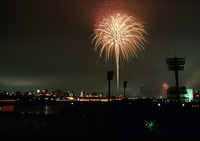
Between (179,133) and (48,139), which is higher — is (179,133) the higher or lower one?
the lower one

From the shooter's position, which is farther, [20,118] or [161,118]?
[20,118]

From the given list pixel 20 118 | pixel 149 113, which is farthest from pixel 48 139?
pixel 20 118

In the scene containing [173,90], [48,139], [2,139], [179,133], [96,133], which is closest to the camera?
[2,139]

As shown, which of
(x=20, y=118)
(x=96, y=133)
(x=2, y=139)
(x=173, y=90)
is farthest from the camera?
(x=173, y=90)

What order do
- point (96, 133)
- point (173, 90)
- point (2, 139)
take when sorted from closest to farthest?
1. point (2, 139)
2. point (96, 133)
3. point (173, 90)

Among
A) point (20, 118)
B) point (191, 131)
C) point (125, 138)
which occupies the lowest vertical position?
point (20, 118)

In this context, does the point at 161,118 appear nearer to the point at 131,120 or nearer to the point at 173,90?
the point at 131,120

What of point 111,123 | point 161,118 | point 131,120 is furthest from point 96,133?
point 161,118

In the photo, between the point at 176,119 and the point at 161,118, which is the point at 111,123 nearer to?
the point at 161,118

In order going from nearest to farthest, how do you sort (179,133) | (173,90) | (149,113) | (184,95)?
(179,133)
(149,113)
(184,95)
(173,90)
